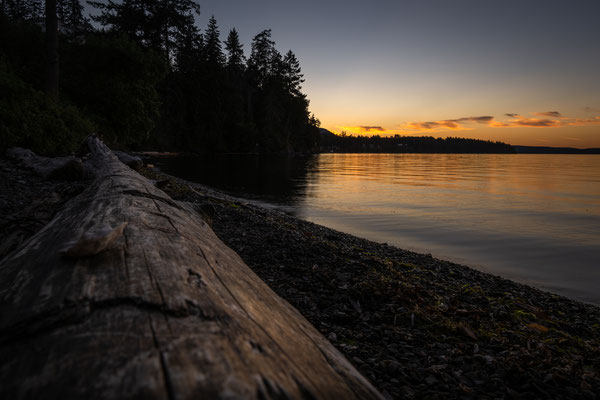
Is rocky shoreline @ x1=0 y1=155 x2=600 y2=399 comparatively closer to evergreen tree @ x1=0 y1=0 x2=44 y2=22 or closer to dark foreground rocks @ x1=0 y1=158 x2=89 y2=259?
dark foreground rocks @ x1=0 y1=158 x2=89 y2=259

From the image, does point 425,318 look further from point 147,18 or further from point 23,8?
point 23,8

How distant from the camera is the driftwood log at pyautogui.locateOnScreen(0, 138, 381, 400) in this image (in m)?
0.96

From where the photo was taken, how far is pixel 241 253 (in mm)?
5535

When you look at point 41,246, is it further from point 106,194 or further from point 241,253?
point 241,253

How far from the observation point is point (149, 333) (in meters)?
1.18

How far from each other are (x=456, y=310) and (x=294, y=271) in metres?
2.27

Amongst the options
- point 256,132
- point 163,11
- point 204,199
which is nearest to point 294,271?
point 204,199

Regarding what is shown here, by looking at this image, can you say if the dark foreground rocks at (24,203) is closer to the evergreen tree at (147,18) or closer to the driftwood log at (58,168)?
the driftwood log at (58,168)

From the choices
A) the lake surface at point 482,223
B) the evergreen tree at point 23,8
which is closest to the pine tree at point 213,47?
the evergreen tree at point 23,8

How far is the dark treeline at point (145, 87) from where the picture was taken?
13.1 m

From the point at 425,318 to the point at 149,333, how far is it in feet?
11.0

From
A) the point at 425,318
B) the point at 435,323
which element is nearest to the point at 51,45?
the point at 425,318

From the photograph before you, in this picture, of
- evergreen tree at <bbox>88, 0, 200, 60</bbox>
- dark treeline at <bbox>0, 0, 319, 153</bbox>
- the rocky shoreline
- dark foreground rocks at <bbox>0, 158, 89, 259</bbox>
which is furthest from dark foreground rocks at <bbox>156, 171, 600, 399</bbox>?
evergreen tree at <bbox>88, 0, 200, 60</bbox>

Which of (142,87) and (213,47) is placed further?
(213,47)
